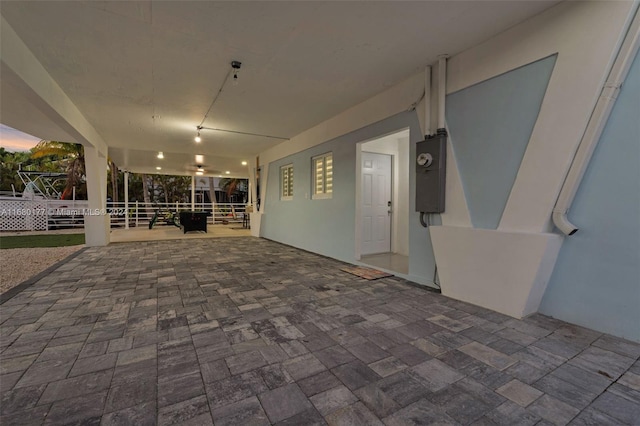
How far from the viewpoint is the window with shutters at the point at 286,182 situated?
7.72 m

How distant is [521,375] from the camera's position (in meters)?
1.76

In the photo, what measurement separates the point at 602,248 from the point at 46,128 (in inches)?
331

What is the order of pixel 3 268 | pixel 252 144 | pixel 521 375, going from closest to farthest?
pixel 521 375 < pixel 3 268 < pixel 252 144

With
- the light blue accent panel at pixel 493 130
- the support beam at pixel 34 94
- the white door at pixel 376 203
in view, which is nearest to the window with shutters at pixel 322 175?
the white door at pixel 376 203

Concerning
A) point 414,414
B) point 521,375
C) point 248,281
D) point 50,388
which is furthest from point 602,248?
point 50,388

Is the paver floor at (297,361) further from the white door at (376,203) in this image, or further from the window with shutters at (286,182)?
the window with shutters at (286,182)

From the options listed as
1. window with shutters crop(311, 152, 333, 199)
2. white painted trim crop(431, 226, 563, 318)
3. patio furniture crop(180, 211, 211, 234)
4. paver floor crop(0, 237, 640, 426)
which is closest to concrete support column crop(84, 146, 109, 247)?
patio furniture crop(180, 211, 211, 234)

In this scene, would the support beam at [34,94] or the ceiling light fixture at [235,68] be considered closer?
the support beam at [34,94]

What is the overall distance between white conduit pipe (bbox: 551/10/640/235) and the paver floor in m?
0.97

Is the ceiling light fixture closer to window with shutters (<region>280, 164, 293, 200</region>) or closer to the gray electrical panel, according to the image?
the gray electrical panel

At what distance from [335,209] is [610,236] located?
3873mm

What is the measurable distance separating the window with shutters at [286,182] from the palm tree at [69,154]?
8181 millimetres

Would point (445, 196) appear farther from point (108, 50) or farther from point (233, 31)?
point (108, 50)

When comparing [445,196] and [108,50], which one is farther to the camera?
[445,196]
